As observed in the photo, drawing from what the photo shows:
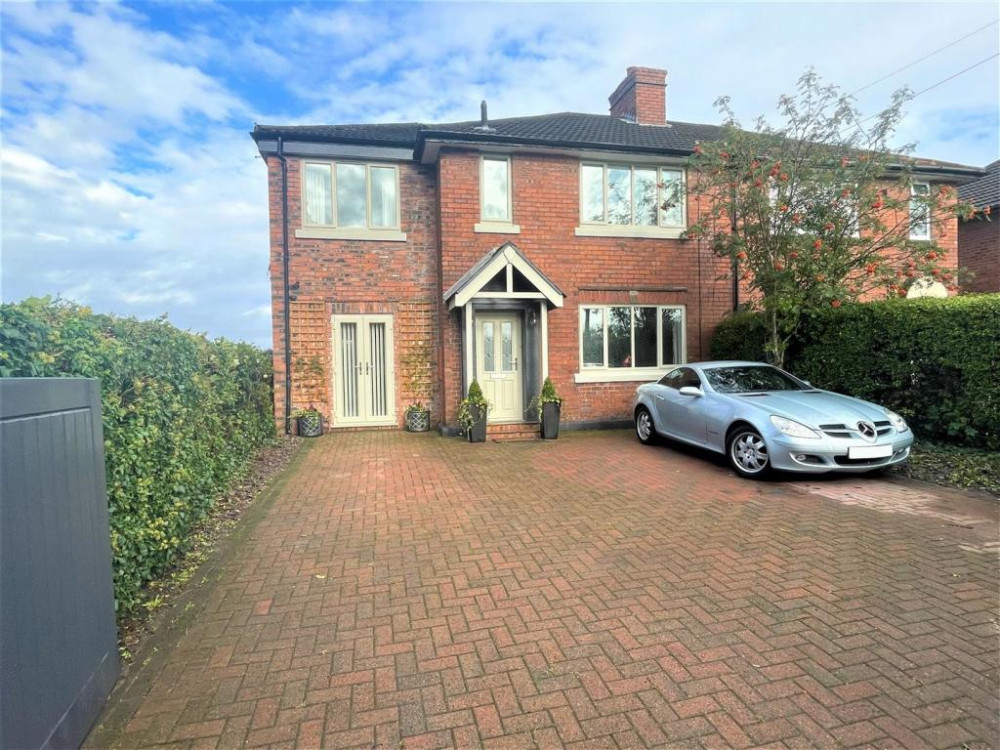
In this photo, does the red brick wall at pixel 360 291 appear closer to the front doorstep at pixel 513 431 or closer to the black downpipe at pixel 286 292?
the black downpipe at pixel 286 292

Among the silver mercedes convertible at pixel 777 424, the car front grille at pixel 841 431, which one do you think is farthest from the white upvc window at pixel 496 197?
the car front grille at pixel 841 431

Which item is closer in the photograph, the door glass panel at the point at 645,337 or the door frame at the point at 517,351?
the door frame at the point at 517,351

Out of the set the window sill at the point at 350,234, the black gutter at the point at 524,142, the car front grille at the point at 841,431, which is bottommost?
the car front grille at the point at 841,431

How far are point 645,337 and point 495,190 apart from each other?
4386 mm

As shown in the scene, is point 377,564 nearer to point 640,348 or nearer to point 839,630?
point 839,630

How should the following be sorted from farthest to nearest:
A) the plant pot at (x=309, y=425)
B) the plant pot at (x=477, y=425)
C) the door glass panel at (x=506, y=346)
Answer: the door glass panel at (x=506, y=346) < the plant pot at (x=309, y=425) < the plant pot at (x=477, y=425)

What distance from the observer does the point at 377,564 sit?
12.8 feet

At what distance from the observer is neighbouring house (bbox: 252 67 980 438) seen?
33.3 feet

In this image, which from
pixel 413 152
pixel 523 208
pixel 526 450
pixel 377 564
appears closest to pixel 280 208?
pixel 413 152

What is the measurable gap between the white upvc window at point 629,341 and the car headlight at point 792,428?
4.81m

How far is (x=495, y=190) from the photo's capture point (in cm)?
1040

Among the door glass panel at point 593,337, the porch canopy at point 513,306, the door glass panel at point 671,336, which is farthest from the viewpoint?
the door glass panel at point 671,336

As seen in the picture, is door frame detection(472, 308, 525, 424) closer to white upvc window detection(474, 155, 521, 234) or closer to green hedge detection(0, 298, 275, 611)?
white upvc window detection(474, 155, 521, 234)

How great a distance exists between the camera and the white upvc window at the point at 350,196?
1034 cm
